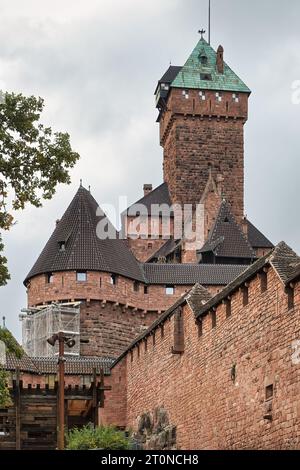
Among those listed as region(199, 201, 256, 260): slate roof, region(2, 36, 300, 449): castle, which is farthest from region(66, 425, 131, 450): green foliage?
region(199, 201, 256, 260): slate roof

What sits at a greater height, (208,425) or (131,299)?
(131,299)

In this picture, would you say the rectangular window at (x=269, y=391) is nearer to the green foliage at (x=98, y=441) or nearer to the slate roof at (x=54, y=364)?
the green foliage at (x=98, y=441)

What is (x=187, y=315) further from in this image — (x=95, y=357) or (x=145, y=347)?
(x=95, y=357)

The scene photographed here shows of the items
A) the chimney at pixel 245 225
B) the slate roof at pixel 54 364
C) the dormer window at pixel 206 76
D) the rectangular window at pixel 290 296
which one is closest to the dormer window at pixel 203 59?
the dormer window at pixel 206 76

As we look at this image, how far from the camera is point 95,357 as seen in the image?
5781 cm

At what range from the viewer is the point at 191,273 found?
64.1m

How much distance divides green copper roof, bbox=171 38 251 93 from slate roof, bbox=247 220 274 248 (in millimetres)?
10150

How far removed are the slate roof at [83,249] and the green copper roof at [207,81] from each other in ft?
66.6

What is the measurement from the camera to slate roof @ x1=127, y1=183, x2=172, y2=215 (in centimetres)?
7806

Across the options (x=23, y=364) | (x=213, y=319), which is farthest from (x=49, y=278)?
(x=213, y=319)

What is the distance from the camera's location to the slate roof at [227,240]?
68.3 m

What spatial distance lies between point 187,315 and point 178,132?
50.8 m
